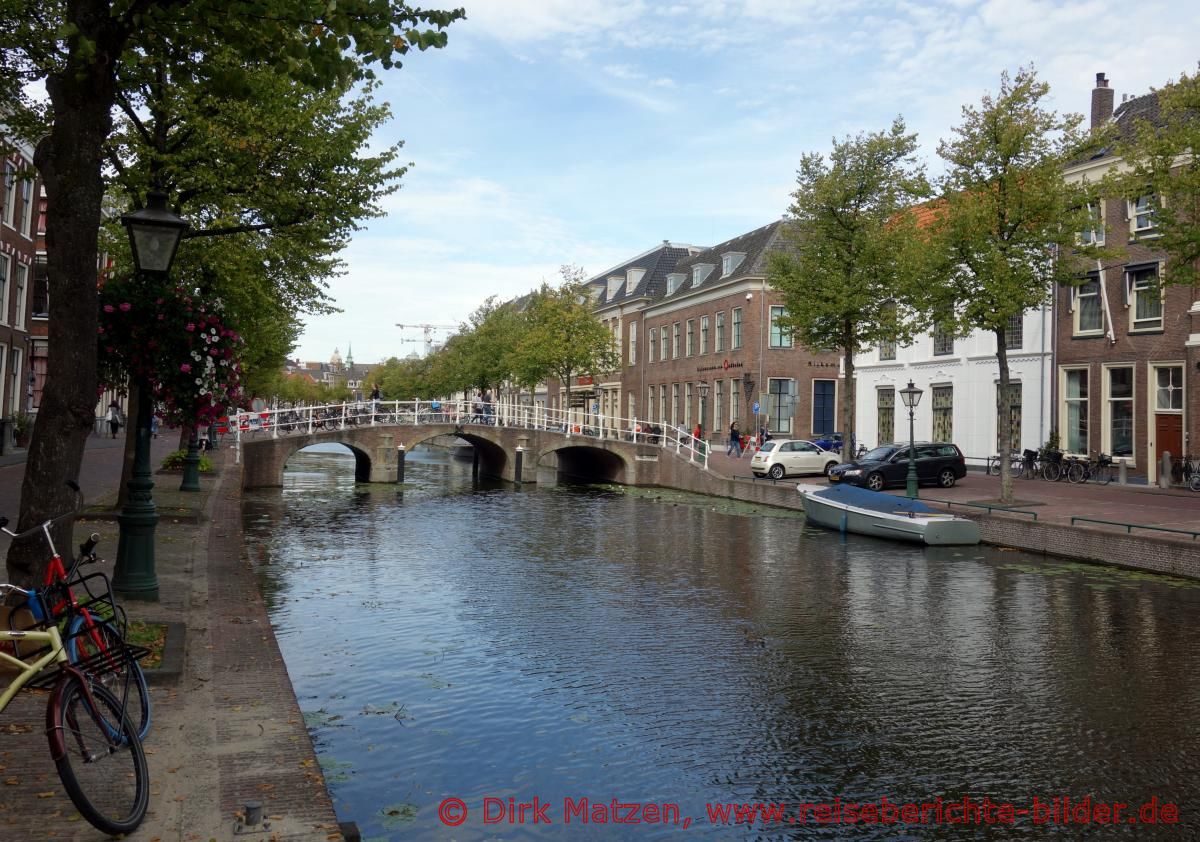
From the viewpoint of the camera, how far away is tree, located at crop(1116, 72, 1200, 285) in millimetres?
17578

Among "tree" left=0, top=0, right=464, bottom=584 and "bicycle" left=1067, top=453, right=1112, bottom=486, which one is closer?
"tree" left=0, top=0, right=464, bottom=584

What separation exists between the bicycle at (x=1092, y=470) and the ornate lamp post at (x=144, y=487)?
26402 millimetres

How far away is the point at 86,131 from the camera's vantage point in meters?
7.13

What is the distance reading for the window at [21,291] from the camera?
33316 millimetres

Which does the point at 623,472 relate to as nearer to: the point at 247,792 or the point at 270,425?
the point at 270,425

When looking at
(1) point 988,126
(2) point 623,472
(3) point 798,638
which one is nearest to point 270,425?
(2) point 623,472

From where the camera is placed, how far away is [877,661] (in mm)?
10125

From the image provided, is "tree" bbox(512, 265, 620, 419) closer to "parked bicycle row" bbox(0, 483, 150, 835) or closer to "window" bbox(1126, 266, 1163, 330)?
"window" bbox(1126, 266, 1163, 330)

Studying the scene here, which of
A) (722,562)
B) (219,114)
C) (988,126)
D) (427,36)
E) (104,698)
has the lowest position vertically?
(722,562)

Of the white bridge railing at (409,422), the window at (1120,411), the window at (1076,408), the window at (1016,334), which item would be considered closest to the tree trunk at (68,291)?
the white bridge railing at (409,422)

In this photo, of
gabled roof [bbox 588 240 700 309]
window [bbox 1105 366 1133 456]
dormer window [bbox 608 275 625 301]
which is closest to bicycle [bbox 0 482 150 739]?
window [bbox 1105 366 1133 456]

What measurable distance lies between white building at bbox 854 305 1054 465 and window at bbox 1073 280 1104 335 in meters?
1.02

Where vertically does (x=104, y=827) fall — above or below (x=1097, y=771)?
above

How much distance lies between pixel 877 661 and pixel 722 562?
7.16 m
